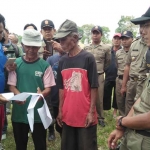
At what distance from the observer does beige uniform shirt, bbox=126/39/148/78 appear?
3.64 metres

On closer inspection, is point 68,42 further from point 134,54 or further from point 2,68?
point 134,54

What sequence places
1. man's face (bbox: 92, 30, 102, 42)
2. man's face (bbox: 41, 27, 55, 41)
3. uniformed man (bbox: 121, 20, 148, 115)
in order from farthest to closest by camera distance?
man's face (bbox: 92, 30, 102, 42) < man's face (bbox: 41, 27, 55, 41) < uniformed man (bbox: 121, 20, 148, 115)

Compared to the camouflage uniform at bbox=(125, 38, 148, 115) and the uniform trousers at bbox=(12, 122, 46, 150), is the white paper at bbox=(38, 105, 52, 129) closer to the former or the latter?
the uniform trousers at bbox=(12, 122, 46, 150)

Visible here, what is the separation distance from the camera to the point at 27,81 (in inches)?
97.0

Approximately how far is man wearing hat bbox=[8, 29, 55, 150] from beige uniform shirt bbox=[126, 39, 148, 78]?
1.86m

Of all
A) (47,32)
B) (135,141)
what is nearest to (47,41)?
(47,32)

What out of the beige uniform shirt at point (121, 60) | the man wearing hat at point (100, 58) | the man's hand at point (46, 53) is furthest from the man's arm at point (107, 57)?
the man's hand at point (46, 53)

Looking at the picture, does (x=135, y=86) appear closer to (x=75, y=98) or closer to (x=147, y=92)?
(x=75, y=98)

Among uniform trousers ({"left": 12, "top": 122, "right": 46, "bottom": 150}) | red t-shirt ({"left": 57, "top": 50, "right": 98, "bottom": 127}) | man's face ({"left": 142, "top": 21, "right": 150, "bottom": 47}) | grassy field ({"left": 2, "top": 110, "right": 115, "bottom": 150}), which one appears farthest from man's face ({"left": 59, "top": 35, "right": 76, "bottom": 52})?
grassy field ({"left": 2, "top": 110, "right": 115, "bottom": 150})

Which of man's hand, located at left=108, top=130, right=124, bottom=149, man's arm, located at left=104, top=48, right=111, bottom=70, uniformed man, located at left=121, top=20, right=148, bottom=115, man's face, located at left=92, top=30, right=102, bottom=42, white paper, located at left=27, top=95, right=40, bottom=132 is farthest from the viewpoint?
man's face, located at left=92, top=30, right=102, bottom=42

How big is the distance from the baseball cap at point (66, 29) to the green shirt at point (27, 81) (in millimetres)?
475

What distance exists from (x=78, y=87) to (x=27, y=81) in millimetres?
655

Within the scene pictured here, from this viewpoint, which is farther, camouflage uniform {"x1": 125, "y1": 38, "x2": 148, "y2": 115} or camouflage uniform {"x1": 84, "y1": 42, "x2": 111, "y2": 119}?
camouflage uniform {"x1": 84, "y1": 42, "x2": 111, "y2": 119}

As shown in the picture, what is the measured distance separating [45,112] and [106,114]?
11.2 ft
